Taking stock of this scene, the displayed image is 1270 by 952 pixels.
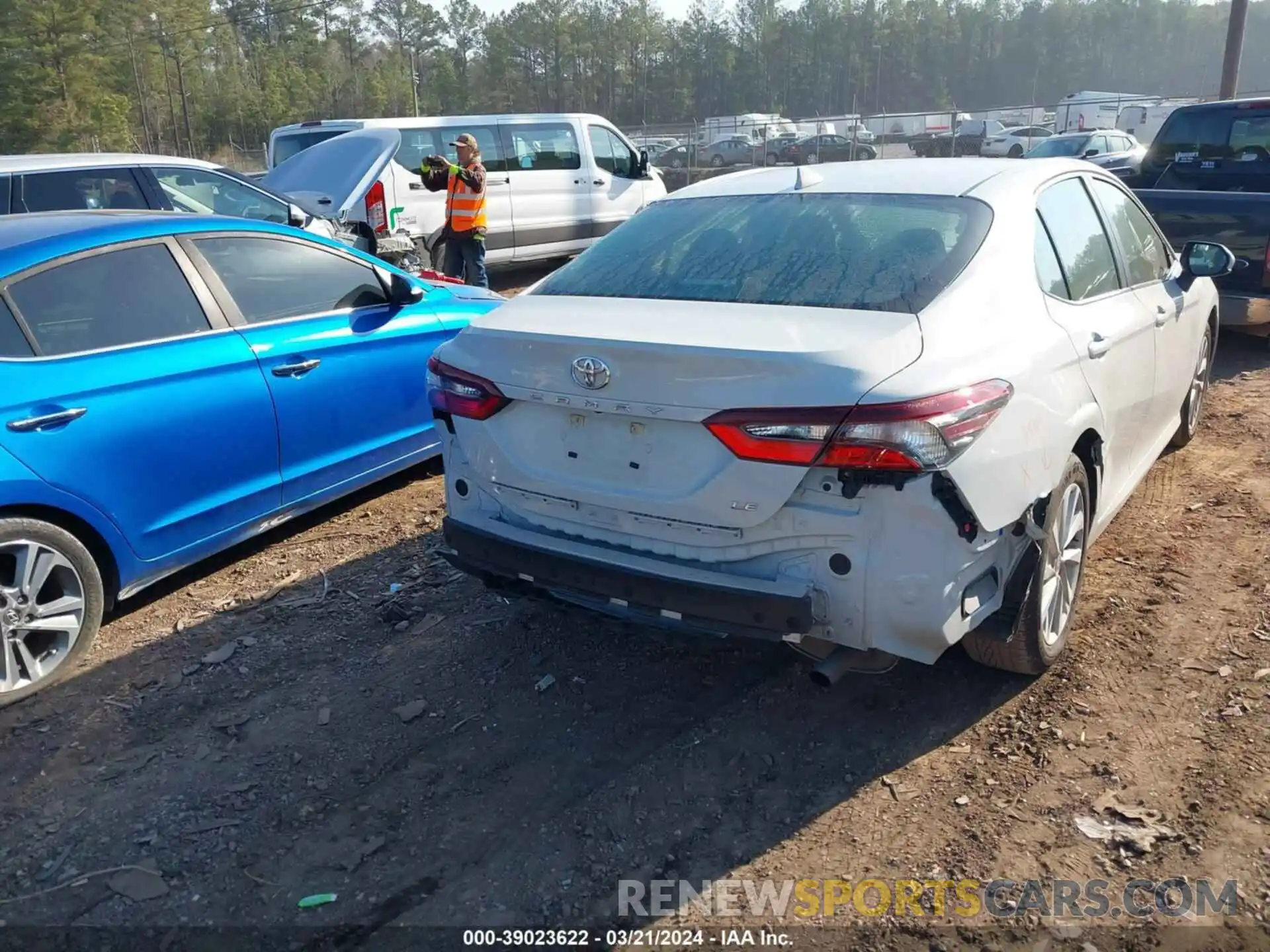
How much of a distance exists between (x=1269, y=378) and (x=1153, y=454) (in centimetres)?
351

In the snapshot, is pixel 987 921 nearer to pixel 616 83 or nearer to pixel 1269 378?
pixel 1269 378

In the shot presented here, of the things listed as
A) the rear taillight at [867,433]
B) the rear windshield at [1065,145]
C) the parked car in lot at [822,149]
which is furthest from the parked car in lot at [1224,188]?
the parked car in lot at [822,149]

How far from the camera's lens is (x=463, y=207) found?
9523 mm

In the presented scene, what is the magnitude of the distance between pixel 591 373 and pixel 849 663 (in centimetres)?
113

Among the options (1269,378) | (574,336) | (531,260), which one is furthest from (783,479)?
(531,260)

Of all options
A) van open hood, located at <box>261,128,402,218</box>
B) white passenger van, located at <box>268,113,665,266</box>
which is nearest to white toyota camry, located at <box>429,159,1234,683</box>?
van open hood, located at <box>261,128,402,218</box>

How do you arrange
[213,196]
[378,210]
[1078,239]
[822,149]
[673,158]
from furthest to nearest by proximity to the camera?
[673,158], [822,149], [378,210], [213,196], [1078,239]

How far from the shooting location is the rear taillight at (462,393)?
3.26 m

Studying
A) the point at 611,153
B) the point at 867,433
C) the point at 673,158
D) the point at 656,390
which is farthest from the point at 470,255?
the point at 673,158

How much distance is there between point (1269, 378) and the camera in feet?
24.1

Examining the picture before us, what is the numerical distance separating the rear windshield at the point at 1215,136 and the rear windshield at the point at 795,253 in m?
7.14

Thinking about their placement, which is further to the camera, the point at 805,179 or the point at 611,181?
the point at 611,181

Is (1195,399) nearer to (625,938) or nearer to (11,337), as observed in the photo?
(625,938)

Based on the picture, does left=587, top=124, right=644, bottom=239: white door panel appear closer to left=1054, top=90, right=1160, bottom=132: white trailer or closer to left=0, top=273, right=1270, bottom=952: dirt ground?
left=0, top=273, right=1270, bottom=952: dirt ground
